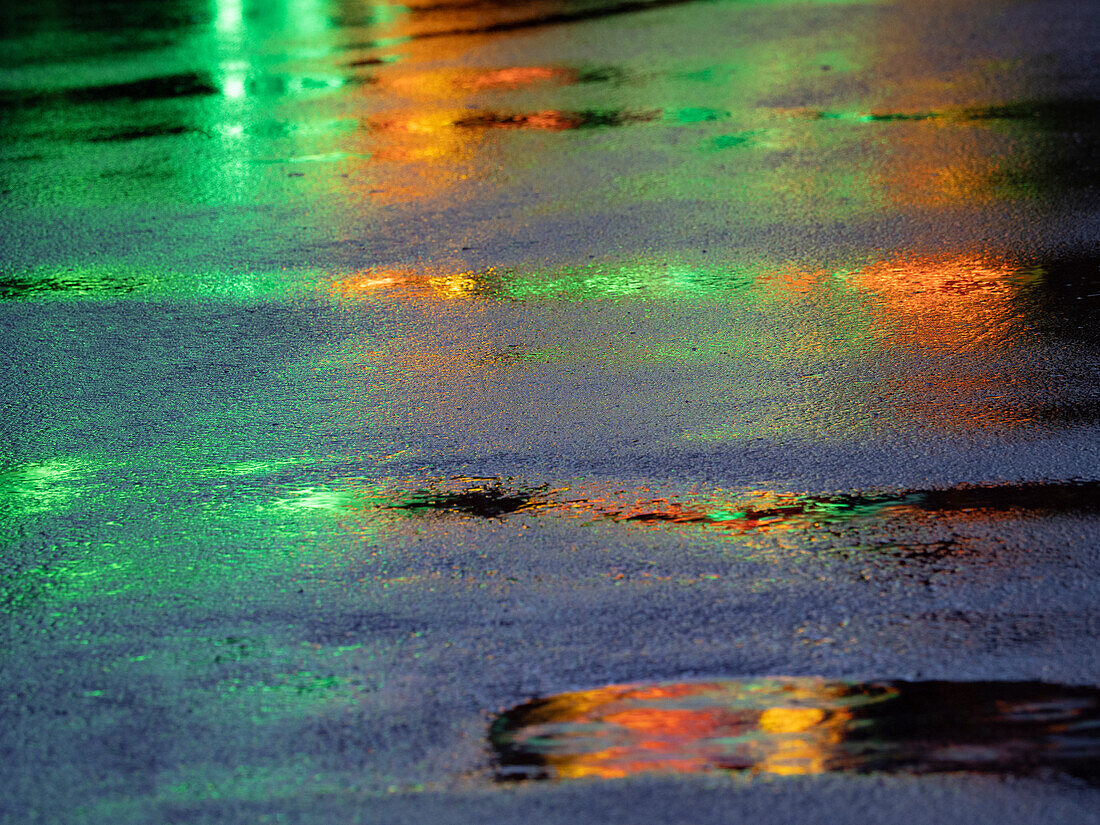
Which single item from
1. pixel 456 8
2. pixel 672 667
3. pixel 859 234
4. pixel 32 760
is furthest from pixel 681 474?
pixel 456 8

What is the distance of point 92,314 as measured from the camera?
605cm

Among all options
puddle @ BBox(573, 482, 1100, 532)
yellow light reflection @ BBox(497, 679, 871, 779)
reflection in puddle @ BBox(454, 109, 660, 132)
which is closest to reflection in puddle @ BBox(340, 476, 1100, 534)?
puddle @ BBox(573, 482, 1100, 532)

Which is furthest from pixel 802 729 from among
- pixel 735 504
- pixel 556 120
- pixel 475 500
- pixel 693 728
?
pixel 556 120

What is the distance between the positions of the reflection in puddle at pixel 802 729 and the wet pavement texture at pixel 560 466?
0.01m

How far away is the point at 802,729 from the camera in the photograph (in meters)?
3.05

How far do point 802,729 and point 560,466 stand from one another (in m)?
1.56

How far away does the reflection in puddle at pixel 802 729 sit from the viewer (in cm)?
294

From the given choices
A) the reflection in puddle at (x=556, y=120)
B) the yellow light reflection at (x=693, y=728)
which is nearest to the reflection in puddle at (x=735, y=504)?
the yellow light reflection at (x=693, y=728)

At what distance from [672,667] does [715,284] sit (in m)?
3.06

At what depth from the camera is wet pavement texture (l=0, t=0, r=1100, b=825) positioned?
3.02 meters

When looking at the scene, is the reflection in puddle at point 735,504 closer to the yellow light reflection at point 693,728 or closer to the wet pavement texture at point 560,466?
the wet pavement texture at point 560,466

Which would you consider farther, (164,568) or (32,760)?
(164,568)

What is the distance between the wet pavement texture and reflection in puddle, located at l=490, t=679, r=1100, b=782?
11 mm

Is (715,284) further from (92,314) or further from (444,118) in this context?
(444,118)
